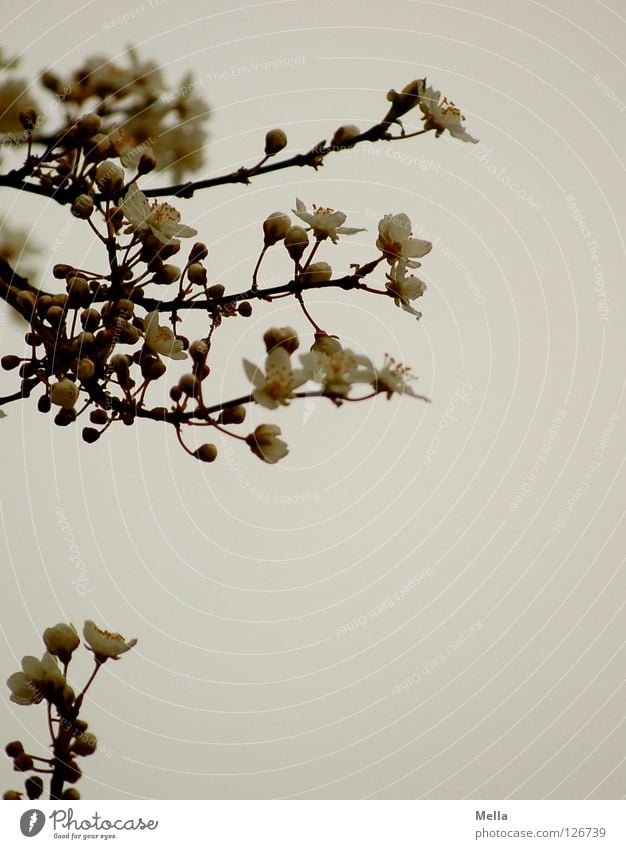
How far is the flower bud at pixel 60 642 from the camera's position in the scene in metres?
0.68

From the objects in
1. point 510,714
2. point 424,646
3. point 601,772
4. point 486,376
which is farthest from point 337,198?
point 601,772

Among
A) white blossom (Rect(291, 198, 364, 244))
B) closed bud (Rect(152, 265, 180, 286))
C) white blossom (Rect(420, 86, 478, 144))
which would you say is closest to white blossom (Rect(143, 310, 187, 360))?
closed bud (Rect(152, 265, 180, 286))

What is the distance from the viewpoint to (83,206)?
0.66 metres

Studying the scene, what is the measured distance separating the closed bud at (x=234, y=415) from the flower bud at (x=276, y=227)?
17 cm

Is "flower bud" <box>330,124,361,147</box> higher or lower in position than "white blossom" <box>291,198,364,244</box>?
higher

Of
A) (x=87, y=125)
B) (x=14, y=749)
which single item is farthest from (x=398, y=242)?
(x=14, y=749)

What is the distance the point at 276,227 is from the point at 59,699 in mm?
427

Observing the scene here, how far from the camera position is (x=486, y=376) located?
125cm

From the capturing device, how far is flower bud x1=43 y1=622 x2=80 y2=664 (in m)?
A: 0.68

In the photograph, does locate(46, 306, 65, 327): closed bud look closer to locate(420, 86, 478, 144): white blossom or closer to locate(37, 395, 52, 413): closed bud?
locate(37, 395, 52, 413): closed bud

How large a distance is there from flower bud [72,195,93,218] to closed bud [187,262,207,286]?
3.5 inches
